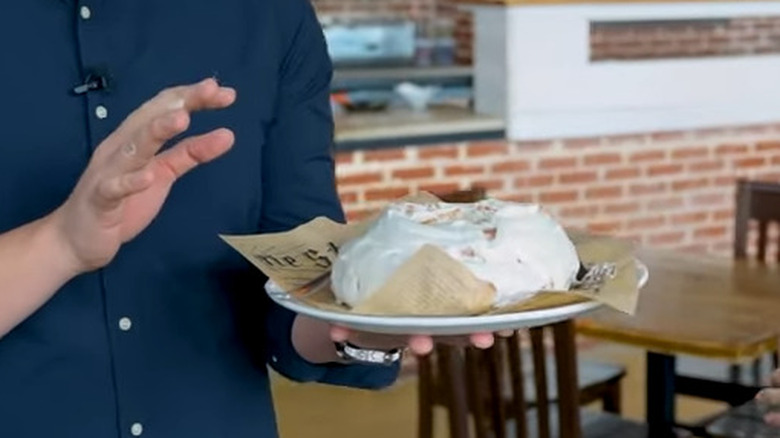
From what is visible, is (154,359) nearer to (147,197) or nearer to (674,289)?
(147,197)

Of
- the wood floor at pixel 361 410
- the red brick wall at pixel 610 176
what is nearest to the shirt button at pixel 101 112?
the wood floor at pixel 361 410

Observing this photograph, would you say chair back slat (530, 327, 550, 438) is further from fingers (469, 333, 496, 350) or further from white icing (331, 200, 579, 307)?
fingers (469, 333, 496, 350)

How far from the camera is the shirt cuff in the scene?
139cm

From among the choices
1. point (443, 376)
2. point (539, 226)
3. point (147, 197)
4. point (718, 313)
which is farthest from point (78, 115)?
point (718, 313)

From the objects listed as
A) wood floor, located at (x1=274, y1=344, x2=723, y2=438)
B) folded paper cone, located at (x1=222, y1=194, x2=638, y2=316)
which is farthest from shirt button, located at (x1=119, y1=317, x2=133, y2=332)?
wood floor, located at (x1=274, y1=344, x2=723, y2=438)

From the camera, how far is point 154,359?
1303mm

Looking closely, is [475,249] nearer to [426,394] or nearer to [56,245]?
[56,245]

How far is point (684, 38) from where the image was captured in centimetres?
549

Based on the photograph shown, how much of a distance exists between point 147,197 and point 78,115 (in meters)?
0.14

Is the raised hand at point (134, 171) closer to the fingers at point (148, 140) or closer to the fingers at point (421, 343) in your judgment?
the fingers at point (148, 140)

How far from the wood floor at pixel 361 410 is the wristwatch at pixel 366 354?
309cm

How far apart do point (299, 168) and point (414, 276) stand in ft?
0.83

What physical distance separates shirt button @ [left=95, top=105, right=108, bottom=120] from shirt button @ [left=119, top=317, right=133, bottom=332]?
181 millimetres

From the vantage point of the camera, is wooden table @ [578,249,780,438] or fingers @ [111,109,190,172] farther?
wooden table @ [578,249,780,438]
